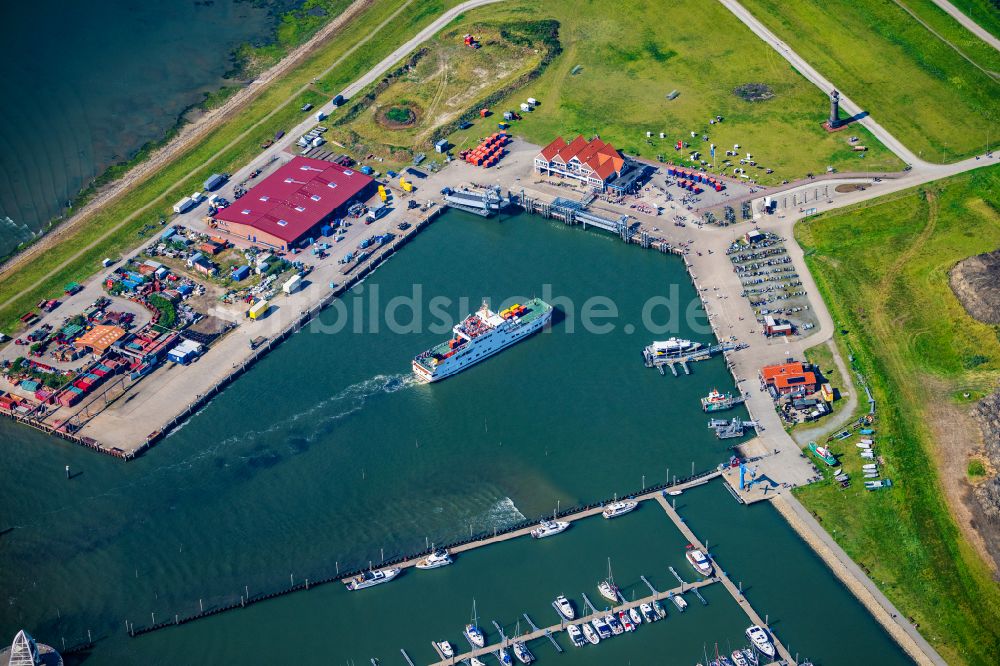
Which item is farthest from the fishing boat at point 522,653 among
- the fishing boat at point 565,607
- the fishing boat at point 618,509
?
the fishing boat at point 618,509

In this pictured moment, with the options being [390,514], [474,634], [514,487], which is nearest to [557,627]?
[474,634]

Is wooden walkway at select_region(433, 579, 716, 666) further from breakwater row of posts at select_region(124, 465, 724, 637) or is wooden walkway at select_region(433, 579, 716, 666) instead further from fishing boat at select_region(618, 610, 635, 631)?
breakwater row of posts at select_region(124, 465, 724, 637)

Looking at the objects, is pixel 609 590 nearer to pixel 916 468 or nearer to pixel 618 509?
pixel 618 509

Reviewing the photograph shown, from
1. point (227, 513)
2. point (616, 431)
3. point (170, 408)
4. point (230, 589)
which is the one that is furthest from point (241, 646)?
point (616, 431)

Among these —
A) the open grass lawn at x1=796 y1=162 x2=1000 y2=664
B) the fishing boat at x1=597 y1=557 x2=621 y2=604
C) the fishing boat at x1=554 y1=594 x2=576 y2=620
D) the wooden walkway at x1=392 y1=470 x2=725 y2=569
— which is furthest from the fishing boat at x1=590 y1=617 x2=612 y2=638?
the open grass lawn at x1=796 y1=162 x2=1000 y2=664

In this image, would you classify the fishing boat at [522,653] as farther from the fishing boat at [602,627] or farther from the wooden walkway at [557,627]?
the fishing boat at [602,627]

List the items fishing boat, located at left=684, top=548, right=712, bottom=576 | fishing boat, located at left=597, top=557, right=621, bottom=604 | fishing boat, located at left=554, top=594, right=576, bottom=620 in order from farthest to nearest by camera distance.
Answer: fishing boat, located at left=684, top=548, right=712, bottom=576, fishing boat, located at left=597, top=557, right=621, bottom=604, fishing boat, located at left=554, top=594, right=576, bottom=620
